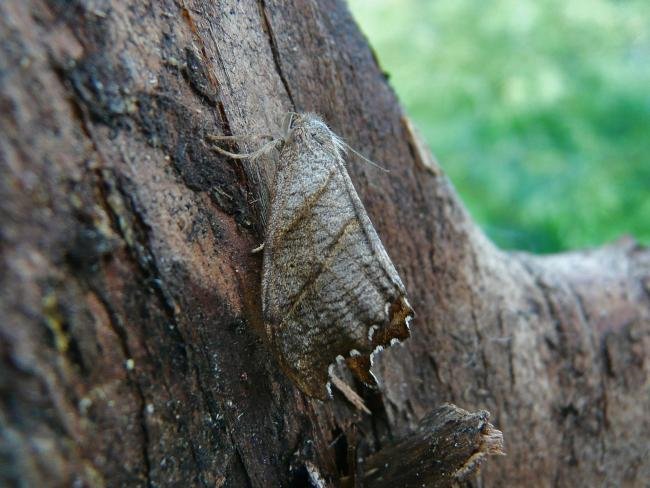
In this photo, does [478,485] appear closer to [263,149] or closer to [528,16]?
[263,149]

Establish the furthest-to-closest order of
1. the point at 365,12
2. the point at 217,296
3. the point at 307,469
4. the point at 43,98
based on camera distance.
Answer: the point at 365,12, the point at 307,469, the point at 217,296, the point at 43,98

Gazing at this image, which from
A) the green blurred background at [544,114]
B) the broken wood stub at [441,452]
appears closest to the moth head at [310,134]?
the broken wood stub at [441,452]

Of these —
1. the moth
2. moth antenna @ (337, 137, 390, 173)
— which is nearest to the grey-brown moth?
the moth

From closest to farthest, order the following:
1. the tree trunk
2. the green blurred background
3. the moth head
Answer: the tree trunk < the moth head < the green blurred background

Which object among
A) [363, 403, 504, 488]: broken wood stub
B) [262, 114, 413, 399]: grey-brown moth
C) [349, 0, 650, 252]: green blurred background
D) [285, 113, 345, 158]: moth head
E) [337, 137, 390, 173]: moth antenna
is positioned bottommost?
[363, 403, 504, 488]: broken wood stub

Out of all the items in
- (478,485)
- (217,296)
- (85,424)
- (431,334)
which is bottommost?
(85,424)

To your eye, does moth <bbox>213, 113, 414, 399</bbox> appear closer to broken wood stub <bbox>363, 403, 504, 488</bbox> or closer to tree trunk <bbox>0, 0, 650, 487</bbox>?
tree trunk <bbox>0, 0, 650, 487</bbox>

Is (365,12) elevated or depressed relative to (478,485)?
elevated

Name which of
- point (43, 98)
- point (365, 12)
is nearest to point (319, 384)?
point (43, 98)
